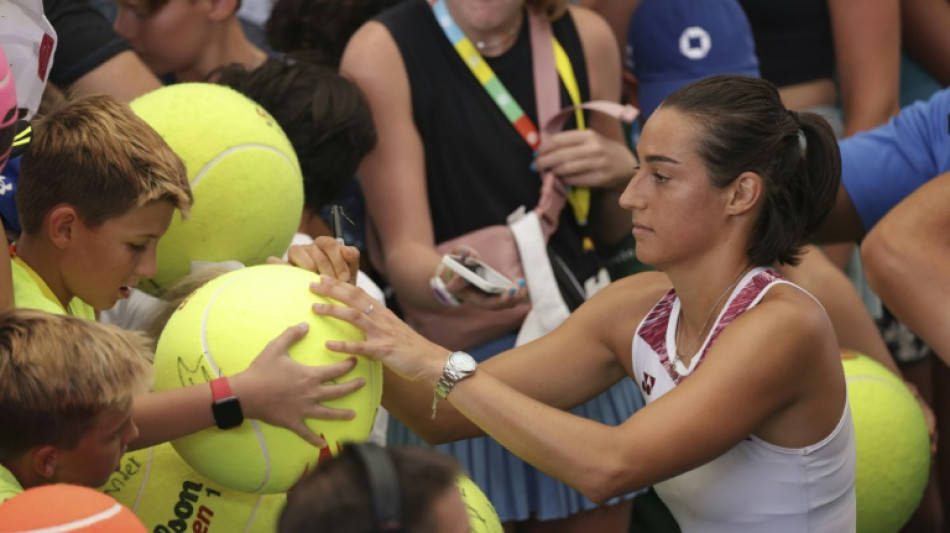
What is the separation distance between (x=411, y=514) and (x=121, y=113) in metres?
1.44

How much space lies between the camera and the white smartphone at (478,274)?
353 cm

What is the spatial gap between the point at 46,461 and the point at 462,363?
0.86 meters

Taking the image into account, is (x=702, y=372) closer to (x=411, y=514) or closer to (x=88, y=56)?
(x=411, y=514)

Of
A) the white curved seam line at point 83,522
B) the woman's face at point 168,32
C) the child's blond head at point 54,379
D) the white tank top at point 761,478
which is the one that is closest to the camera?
the white curved seam line at point 83,522

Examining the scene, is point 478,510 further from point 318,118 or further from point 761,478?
point 318,118

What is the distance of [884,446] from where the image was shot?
369 centimetres

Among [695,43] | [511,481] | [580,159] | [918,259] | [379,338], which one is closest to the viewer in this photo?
[379,338]

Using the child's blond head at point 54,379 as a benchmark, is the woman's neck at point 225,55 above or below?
below

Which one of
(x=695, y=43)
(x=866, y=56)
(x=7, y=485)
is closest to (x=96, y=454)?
(x=7, y=485)

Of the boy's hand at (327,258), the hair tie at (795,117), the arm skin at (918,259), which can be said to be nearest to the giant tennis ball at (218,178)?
the boy's hand at (327,258)

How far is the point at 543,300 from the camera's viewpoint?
12.7ft

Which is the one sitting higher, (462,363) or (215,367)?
(215,367)

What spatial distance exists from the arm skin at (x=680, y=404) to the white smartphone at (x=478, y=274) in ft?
1.96

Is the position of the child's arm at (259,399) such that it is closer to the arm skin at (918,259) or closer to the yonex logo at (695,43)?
the arm skin at (918,259)
